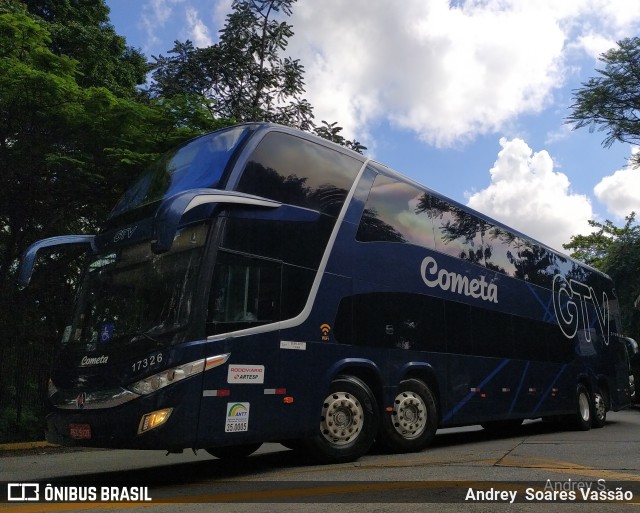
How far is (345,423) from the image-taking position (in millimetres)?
8000

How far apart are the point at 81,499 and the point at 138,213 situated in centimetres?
318

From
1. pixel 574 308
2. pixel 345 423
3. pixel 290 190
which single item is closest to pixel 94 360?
pixel 290 190

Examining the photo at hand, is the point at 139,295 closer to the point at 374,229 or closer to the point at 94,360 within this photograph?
the point at 94,360

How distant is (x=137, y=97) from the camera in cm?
1809

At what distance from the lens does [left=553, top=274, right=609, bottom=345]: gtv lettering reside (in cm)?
1393

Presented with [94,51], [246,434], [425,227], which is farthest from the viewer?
[94,51]

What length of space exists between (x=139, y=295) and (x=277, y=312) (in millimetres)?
1541

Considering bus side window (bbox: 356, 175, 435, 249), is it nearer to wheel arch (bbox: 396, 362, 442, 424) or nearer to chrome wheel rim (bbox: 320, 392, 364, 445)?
wheel arch (bbox: 396, 362, 442, 424)

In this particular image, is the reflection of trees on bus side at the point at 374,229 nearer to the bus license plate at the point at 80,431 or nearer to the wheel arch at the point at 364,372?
the wheel arch at the point at 364,372

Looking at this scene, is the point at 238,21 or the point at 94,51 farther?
the point at 238,21

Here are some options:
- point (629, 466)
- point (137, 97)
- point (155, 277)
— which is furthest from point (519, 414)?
point (137, 97)

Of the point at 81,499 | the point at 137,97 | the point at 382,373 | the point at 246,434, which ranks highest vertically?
the point at 137,97

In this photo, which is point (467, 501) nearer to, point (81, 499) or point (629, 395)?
point (81, 499)

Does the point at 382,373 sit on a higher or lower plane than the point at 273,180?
lower
